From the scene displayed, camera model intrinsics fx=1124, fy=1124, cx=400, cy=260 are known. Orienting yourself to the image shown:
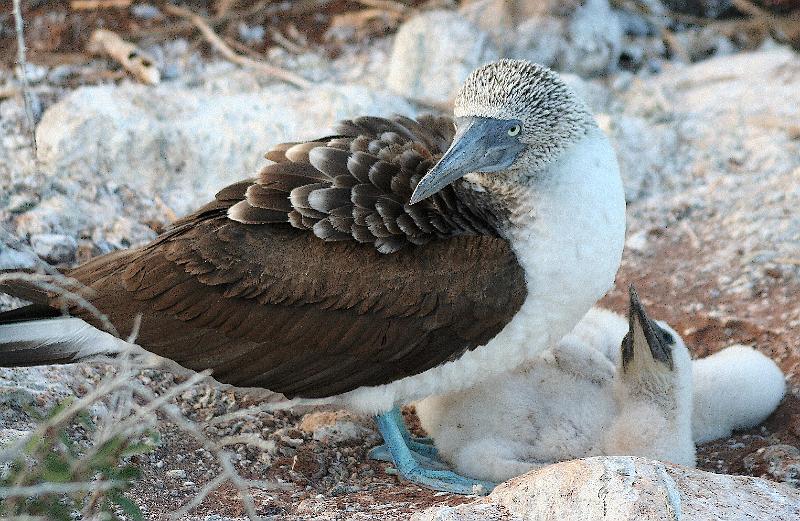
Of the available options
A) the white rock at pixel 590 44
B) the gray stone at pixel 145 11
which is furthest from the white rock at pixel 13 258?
the white rock at pixel 590 44

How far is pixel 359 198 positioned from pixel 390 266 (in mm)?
286

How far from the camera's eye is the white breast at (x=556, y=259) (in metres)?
4.15

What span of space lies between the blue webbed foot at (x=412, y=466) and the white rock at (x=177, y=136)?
2.20 metres

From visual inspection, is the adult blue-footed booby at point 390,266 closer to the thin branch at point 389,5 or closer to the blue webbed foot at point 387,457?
the blue webbed foot at point 387,457

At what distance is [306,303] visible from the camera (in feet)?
13.9

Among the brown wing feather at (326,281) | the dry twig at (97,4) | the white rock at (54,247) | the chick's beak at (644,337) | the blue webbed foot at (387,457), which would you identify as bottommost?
the blue webbed foot at (387,457)

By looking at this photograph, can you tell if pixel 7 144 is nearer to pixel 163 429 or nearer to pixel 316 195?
pixel 163 429

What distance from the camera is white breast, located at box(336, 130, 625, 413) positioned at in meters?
4.15

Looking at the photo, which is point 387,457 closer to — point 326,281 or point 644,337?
point 326,281

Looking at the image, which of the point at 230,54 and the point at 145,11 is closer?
the point at 230,54

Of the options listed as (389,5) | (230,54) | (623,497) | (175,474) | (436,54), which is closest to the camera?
Answer: (623,497)

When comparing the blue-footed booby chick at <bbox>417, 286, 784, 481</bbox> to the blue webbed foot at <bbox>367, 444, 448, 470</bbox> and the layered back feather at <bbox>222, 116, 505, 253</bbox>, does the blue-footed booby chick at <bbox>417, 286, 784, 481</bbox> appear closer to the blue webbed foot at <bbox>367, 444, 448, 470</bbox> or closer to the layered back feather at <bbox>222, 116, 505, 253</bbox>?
the blue webbed foot at <bbox>367, 444, 448, 470</bbox>

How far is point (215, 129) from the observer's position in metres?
6.55

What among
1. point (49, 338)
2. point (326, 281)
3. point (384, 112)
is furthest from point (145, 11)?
point (326, 281)
